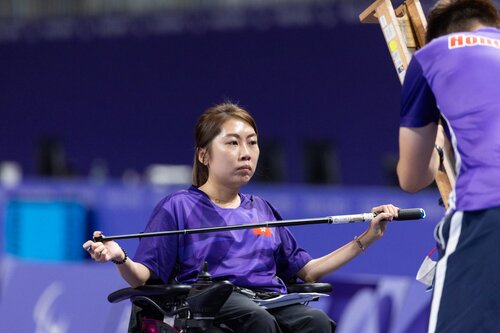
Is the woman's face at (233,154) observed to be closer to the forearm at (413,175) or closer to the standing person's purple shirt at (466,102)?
the forearm at (413,175)

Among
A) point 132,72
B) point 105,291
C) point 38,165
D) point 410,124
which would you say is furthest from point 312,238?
point 38,165

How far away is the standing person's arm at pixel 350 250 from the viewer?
4221 mm

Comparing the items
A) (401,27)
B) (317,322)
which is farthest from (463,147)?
(317,322)

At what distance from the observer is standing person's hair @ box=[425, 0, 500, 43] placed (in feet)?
11.4

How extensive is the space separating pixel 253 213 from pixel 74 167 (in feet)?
29.0

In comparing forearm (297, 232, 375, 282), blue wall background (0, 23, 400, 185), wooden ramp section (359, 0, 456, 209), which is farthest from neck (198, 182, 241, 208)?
blue wall background (0, 23, 400, 185)

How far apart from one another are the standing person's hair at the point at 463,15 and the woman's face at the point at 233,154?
127 cm

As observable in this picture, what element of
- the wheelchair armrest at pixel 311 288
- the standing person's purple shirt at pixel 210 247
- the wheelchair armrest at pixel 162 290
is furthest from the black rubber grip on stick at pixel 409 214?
the wheelchair armrest at pixel 162 290

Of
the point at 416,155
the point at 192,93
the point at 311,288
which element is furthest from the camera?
the point at 192,93

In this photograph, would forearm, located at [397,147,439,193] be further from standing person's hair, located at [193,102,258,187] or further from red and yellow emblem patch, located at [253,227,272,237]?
standing person's hair, located at [193,102,258,187]

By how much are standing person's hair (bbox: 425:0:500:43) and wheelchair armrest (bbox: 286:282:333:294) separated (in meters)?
1.28

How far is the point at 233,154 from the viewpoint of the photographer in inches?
180

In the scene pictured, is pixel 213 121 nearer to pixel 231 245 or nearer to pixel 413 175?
pixel 231 245

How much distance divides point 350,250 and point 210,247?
546 millimetres
